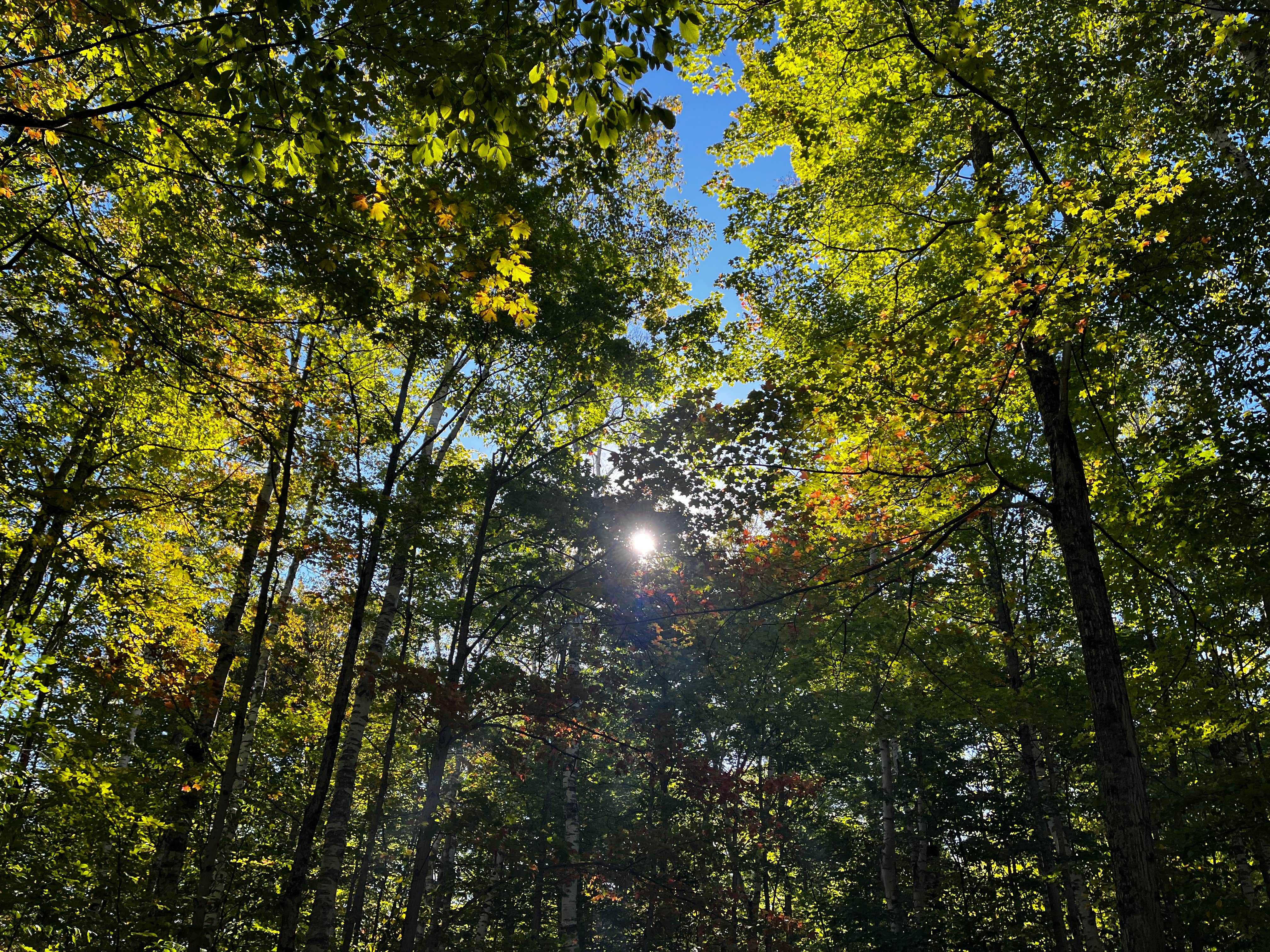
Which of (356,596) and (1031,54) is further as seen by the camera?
(356,596)

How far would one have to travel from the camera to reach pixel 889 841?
14539 millimetres

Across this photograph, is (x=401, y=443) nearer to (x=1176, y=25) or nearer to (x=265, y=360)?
(x=265, y=360)

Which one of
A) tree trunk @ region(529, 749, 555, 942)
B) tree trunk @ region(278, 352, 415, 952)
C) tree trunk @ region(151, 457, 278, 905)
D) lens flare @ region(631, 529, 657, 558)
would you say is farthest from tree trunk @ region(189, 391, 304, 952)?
tree trunk @ region(529, 749, 555, 942)

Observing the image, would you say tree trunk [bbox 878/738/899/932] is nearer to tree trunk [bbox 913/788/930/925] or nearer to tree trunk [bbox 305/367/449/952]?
tree trunk [bbox 913/788/930/925]

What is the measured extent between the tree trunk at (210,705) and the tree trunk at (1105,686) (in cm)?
923

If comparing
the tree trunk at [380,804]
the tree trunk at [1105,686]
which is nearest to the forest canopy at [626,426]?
the tree trunk at [1105,686]

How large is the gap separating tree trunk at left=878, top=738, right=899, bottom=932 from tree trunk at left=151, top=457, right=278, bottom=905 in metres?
12.6

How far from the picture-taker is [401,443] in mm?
9672

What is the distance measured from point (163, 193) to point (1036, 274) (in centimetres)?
846

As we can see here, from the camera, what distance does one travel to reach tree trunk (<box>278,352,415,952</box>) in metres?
7.26

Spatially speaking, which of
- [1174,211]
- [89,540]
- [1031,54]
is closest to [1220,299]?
[1174,211]

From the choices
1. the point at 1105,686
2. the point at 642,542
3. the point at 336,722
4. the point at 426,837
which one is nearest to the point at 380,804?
the point at 426,837

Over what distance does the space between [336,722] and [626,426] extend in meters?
6.63

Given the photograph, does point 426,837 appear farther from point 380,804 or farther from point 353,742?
point 380,804
